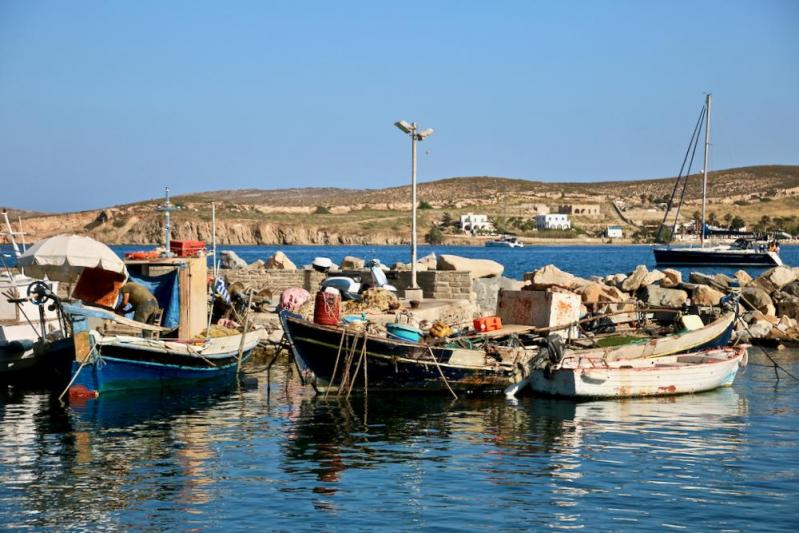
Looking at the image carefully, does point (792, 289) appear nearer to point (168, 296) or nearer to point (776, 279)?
point (776, 279)

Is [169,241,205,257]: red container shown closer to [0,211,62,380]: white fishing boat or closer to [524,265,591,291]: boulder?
[0,211,62,380]: white fishing boat

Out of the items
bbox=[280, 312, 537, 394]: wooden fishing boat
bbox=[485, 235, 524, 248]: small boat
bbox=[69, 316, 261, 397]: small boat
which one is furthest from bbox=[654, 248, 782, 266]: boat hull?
bbox=[485, 235, 524, 248]: small boat

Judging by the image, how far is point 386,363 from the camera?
21.3 m

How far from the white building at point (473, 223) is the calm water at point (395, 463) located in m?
143

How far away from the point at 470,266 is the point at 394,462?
23.2m

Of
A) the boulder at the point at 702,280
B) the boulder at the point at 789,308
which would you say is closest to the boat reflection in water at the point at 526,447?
the boulder at the point at 789,308

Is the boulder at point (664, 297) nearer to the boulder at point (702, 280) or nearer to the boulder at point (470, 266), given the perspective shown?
the boulder at point (702, 280)

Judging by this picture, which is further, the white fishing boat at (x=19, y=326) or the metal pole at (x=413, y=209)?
the metal pole at (x=413, y=209)

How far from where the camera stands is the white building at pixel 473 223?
165500 millimetres

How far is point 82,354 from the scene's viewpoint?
21000 millimetres

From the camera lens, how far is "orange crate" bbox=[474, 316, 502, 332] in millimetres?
23125

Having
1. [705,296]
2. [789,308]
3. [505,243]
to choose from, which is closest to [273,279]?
[705,296]

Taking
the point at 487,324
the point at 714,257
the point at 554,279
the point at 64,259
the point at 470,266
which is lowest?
the point at 487,324

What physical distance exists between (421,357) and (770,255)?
63370mm
